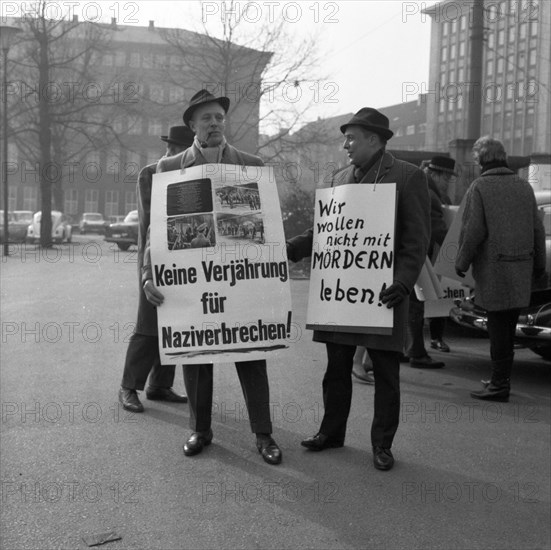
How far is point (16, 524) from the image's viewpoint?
12.6 feet

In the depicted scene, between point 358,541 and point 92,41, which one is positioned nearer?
point 358,541

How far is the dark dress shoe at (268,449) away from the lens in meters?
4.74

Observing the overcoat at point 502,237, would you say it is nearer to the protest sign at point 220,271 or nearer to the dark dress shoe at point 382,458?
the dark dress shoe at point 382,458

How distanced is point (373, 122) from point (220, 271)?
1171 millimetres

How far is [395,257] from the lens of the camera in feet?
15.6

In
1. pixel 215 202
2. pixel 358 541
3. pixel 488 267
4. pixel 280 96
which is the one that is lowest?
pixel 358 541

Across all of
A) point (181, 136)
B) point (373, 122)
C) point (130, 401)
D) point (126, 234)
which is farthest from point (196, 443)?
point (126, 234)

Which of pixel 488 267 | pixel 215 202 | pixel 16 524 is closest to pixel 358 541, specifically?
pixel 16 524

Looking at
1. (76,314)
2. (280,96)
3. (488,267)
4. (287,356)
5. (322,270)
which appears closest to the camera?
(322,270)

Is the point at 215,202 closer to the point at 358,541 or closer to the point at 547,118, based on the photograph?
the point at 358,541

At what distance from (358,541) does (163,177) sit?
217cm

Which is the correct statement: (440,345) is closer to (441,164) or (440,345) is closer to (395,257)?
(441,164)

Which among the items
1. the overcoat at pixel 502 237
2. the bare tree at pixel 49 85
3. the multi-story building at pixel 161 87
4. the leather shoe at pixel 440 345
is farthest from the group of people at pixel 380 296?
the bare tree at pixel 49 85

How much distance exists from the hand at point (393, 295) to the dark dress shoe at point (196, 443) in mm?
1289
